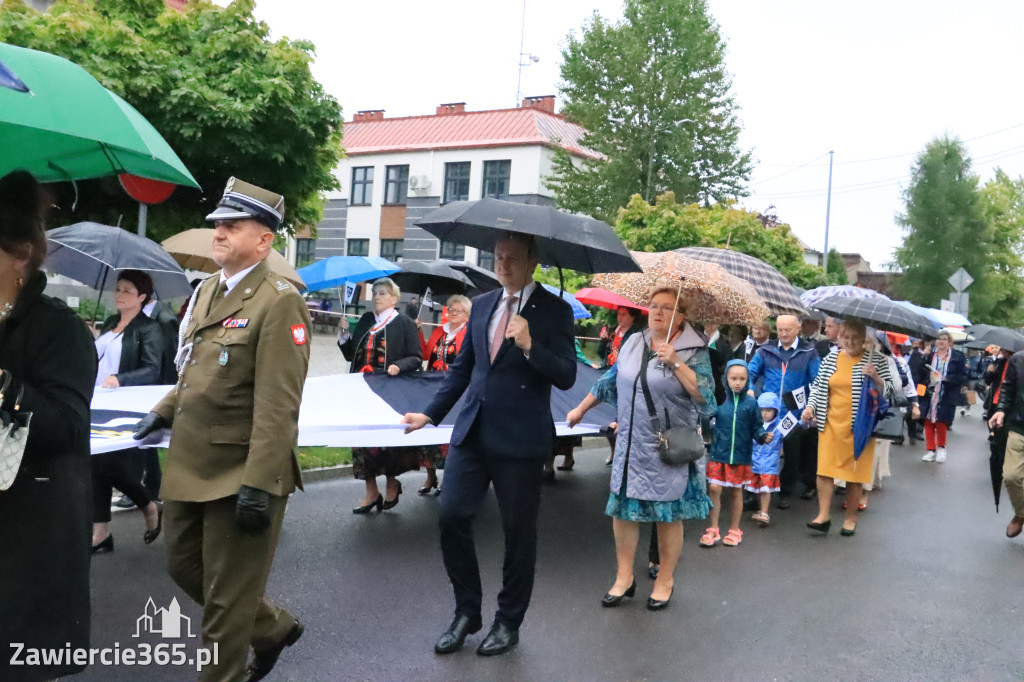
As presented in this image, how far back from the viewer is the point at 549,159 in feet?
128

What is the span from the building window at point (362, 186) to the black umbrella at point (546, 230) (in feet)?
135

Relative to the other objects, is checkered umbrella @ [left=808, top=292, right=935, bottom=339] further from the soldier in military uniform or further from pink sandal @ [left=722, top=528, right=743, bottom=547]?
the soldier in military uniform

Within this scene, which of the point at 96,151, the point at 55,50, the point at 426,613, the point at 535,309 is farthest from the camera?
the point at 55,50

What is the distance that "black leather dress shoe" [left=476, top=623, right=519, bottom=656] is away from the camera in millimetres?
4930

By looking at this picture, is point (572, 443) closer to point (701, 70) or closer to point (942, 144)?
point (701, 70)

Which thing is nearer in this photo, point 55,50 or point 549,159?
point 55,50

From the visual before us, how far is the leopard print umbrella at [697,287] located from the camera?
5816 mm

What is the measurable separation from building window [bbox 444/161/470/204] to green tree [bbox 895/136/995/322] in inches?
1261

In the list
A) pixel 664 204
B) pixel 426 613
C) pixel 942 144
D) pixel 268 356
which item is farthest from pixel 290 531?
pixel 942 144

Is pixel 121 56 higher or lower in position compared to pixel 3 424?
higher

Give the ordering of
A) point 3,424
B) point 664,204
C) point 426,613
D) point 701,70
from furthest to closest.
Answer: point 701,70 < point 664,204 < point 426,613 < point 3,424

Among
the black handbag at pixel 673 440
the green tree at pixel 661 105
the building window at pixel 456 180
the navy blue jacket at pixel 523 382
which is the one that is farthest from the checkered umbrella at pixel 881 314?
the building window at pixel 456 180

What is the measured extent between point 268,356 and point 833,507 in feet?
26.5

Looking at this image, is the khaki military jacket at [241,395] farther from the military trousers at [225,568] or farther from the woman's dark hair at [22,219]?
the woman's dark hair at [22,219]
